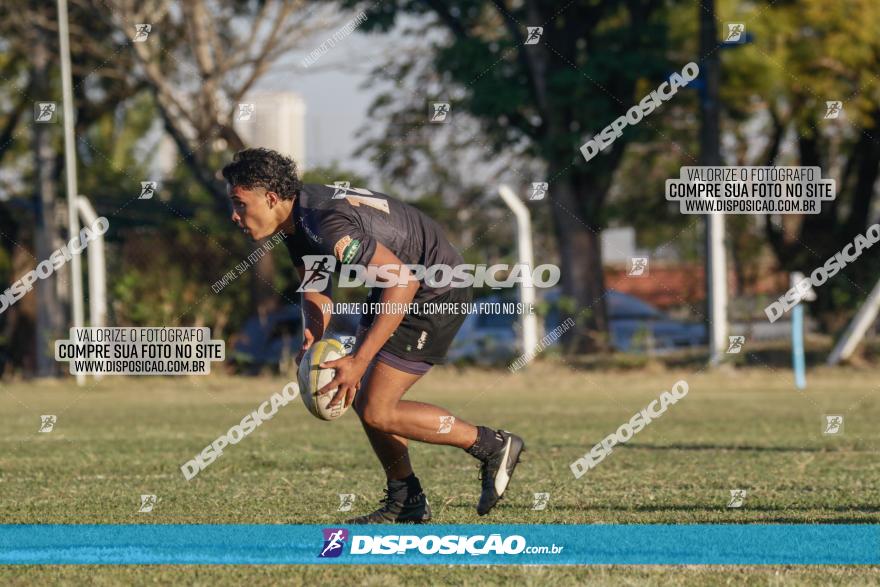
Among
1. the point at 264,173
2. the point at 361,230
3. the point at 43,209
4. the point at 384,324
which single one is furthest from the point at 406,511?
the point at 43,209

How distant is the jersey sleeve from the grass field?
1.45 metres

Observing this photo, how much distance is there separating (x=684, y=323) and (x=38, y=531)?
17.5 m

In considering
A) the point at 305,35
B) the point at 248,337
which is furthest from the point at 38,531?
the point at 305,35

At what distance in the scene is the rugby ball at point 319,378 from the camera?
20.9 feet

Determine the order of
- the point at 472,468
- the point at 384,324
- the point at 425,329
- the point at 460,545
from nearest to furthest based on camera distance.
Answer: the point at 460,545, the point at 384,324, the point at 425,329, the point at 472,468

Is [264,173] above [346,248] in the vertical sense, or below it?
above

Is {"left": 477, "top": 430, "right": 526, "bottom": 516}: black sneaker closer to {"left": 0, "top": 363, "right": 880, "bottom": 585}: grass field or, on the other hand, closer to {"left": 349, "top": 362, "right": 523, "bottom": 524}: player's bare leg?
{"left": 349, "top": 362, "right": 523, "bottom": 524}: player's bare leg

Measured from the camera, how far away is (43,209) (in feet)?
79.0

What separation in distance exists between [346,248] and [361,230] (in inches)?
8.1

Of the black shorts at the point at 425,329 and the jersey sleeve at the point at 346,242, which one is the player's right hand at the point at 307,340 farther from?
the jersey sleeve at the point at 346,242

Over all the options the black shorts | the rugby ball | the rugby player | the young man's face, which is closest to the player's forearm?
the rugby player

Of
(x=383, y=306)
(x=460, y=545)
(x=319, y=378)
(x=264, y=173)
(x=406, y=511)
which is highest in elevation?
(x=264, y=173)

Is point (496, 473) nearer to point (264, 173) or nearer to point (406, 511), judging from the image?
point (406, 511)

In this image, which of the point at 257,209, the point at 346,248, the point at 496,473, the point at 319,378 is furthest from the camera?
the point at 496,473
